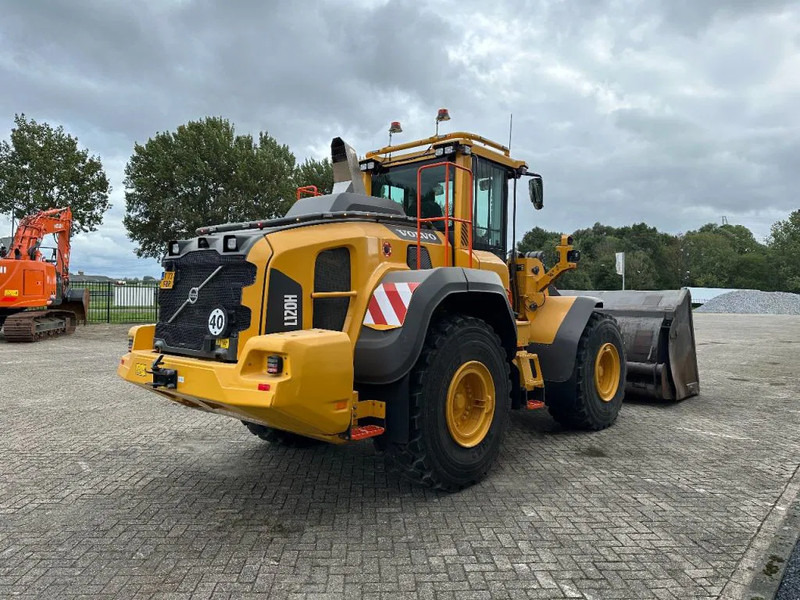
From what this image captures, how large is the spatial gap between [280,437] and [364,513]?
1.68 meters

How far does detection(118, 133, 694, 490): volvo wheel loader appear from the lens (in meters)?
3.51

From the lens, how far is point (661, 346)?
756cm

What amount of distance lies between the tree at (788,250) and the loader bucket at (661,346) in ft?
230

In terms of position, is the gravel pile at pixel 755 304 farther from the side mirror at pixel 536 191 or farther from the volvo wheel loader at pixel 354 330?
the volvo wheel loader at pixel 354 330

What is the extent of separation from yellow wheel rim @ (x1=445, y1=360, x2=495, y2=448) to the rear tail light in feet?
4.79

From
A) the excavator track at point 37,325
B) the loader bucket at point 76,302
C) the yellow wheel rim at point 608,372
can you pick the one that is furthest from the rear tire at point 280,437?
the loader bucket at point 76,302

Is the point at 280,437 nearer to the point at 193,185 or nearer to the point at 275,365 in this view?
the point at 275,365

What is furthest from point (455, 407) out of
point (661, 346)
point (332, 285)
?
point (661, 346)

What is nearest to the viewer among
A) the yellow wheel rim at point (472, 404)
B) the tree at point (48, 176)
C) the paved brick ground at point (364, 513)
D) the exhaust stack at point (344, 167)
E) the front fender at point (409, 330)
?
the paved brick ground at point (364, 513)

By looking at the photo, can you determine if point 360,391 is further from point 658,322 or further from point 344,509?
point 658,322

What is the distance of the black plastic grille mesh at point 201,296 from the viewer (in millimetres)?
3791

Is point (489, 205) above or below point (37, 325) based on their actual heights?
above

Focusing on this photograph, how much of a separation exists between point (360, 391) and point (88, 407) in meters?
4.70

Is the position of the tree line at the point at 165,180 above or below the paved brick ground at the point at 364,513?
above
